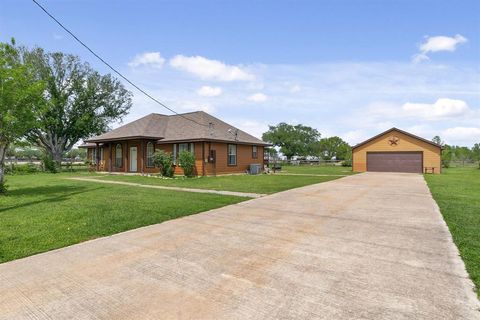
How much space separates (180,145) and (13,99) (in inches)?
463

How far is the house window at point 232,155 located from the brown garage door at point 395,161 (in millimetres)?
15671

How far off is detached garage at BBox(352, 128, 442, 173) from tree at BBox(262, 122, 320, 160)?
36.7m

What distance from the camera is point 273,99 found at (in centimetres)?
2531

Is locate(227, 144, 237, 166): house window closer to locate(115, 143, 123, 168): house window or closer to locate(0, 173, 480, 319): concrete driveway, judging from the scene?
locate(115, 143, 123, 168): house window

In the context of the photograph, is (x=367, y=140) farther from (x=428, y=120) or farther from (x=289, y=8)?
(x=289, y=8)

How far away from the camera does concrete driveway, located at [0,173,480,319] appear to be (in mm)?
2771

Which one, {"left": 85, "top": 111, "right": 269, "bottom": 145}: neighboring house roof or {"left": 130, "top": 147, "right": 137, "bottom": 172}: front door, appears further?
{"left": 130, "top": 147, "right": 137, "bottom": 172}: front door

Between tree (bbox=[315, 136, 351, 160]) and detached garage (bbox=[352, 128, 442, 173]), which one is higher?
tree (bbox=[315, 136, 351, 160])

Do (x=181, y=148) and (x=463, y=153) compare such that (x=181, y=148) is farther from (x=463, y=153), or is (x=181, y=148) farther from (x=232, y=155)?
(x=463, y=153)

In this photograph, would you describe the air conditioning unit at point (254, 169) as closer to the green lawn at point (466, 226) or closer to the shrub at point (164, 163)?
the shrub at point (164, 163)

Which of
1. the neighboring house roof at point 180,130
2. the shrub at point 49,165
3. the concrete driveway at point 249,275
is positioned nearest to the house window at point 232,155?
the neighboring house roof at point 180,130

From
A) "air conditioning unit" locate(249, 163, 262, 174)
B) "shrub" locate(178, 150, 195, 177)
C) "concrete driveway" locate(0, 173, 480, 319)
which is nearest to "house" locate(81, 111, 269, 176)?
"air conditioning unit" locate(249, 163, 262, 174)

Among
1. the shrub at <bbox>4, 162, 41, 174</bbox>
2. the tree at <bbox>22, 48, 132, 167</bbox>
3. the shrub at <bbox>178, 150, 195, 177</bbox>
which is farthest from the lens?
the tree at <bbox>22, 48, 132, 167</bbox>

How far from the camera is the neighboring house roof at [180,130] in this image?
21.6m
